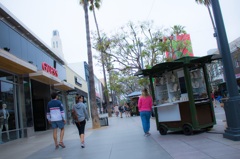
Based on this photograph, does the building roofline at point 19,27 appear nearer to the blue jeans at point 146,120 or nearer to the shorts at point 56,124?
the shorts at point 56,124

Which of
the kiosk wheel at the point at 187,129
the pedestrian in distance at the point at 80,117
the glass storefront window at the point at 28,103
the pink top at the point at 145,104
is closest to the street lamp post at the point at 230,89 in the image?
the kiosk wheel at the point at 187,129

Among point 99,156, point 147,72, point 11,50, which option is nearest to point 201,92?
point 147,72

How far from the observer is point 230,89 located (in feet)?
20.5

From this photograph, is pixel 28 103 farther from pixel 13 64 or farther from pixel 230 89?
pixel 230 89

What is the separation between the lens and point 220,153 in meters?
5.13

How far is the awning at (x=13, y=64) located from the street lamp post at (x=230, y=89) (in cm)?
825

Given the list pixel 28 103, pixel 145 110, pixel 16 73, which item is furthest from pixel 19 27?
pixel 145 110

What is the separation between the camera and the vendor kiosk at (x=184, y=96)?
8.04m

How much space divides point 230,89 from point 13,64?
9922 millimetres

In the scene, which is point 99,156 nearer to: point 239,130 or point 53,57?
point 239,130

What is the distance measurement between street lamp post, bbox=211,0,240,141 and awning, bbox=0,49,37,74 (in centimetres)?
825

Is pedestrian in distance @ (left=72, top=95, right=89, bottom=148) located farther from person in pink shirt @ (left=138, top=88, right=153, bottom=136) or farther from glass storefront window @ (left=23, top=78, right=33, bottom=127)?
glass storefront window @ (left=23, top=78, right=33, bottom=127)

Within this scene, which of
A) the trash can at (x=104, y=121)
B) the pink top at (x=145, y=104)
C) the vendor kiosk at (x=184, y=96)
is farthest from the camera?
the trash can at (x=104, y=121)

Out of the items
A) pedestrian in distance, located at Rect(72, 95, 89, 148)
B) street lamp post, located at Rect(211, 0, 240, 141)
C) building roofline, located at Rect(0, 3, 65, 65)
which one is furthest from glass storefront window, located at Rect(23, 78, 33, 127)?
street lamp post, located at Rect(211, 0, 240, 141)
